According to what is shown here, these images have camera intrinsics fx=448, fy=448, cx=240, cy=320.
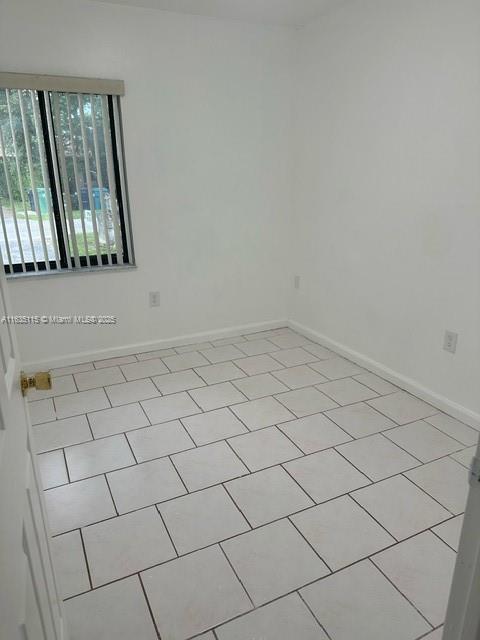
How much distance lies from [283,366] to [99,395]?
1.30 metres

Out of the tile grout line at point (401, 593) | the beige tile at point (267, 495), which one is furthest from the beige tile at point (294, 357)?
the tile grout line at point (401, 593)

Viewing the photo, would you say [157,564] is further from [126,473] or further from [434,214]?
[434,214]

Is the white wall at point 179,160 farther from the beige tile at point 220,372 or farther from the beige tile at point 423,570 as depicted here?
the beige tile at point 423,570

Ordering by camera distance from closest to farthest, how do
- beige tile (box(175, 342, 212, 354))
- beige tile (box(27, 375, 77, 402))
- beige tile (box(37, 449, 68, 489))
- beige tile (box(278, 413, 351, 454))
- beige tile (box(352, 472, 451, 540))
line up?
beige tile (box(352, 472, 451, 540)) → beige tile (box(37, 449, 68, 489)) → beige tile (box(278, 413, 351, 454)) → beige tile (box(27, 375, 77, 402)) → beige tile (box(175, 342, 212, 354))

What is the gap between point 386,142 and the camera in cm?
278

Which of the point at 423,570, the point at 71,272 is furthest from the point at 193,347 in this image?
the point at 423,570

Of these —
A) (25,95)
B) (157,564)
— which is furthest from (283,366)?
(25,95)

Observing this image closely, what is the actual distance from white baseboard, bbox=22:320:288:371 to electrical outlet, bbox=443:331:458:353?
1.69 m

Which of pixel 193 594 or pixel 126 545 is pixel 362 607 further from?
pixel 126 545

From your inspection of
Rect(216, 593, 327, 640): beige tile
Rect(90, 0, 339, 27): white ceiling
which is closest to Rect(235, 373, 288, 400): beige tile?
Rect(216, 593, 327, 640): beige tile

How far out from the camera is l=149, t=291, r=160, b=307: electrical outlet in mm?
3482

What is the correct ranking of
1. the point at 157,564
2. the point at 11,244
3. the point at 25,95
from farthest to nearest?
the point at 11,244 → the point at 25,95 → the point at 157,564

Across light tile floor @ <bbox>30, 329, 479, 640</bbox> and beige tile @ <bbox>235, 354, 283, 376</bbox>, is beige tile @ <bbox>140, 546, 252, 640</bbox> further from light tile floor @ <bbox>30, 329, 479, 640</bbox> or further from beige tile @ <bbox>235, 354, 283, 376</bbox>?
beige tile @ <bbox>235, 354, 283, 376</bbox>

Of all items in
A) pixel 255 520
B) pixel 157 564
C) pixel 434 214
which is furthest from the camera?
pixel 434 214
